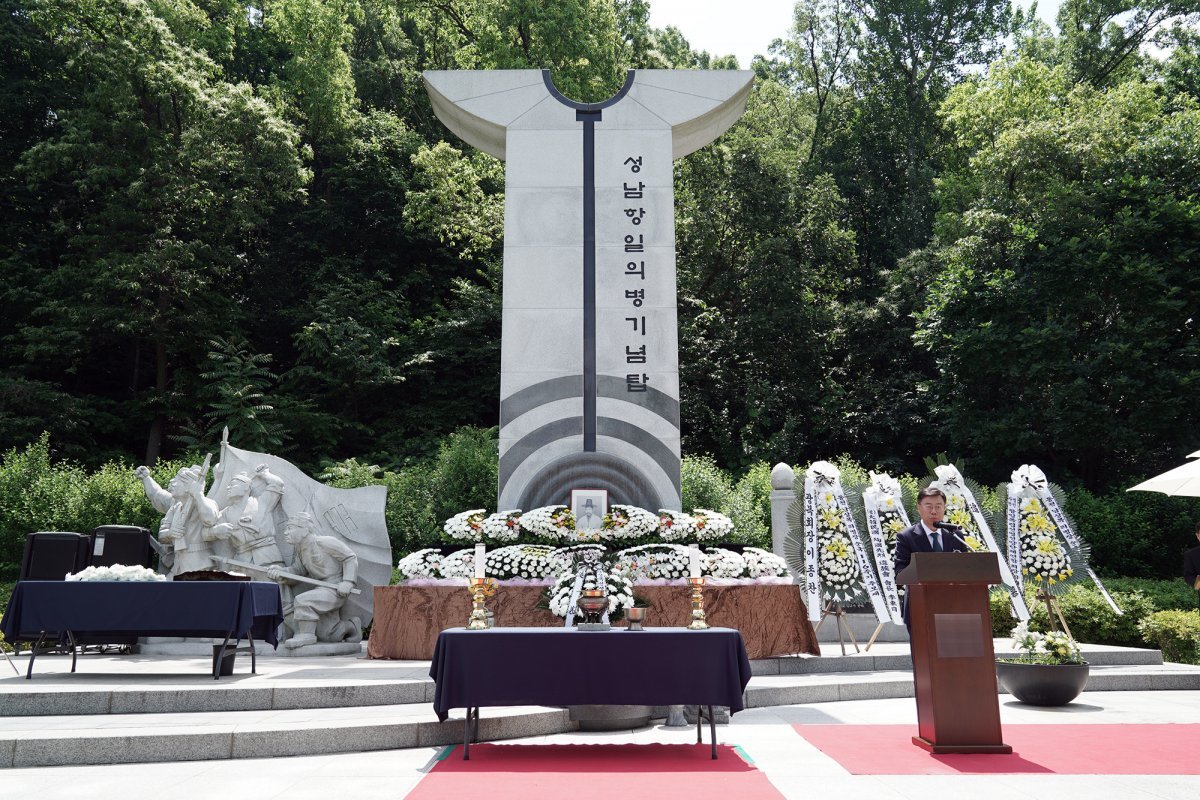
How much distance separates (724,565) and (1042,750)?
430 cm

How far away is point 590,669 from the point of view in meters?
6.09

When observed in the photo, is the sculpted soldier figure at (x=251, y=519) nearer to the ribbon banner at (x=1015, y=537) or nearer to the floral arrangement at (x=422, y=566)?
the floral arrangement at (x=422, y=566)

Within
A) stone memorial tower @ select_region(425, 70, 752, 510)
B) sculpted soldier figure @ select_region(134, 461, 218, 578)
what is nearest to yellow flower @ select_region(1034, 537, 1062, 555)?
stone memorial tower @ select_region(425, 70, 752, 510)

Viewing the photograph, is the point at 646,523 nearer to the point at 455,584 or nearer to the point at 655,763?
the point at 455,584

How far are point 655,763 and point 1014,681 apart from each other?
159 inches

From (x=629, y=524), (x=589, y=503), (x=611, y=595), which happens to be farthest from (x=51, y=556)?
(x=611, y=595)

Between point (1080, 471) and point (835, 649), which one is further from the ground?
point (1080, 471)

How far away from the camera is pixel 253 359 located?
22.3 metres

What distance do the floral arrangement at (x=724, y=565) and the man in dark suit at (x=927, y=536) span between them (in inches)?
136

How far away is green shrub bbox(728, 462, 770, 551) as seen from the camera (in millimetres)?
15578

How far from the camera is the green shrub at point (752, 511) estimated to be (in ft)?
51.1

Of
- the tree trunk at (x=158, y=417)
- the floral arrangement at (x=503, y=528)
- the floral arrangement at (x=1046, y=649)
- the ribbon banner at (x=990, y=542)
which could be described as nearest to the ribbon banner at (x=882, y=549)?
the ribbon banner at (x=990, y=542)

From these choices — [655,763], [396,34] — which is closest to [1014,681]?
[655,763]

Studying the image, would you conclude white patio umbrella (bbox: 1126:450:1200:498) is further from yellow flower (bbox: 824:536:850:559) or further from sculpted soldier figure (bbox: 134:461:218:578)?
sculpted soldier figure (bbox: 134:461:218:578)
